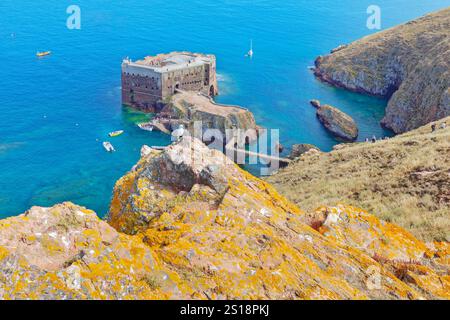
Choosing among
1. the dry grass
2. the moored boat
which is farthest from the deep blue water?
the dry grass

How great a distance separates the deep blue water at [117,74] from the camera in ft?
234

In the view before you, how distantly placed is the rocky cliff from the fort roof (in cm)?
7869

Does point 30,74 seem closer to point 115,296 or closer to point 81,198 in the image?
point 81,198

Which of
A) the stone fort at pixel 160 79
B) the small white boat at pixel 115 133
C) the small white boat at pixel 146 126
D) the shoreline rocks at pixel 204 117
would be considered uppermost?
the stone fort at pixel 160 79

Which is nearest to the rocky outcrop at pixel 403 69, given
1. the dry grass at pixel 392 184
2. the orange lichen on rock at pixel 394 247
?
the dry grass at pixel 392 184

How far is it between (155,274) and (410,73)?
102 m

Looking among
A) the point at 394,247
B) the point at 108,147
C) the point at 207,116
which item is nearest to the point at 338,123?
the point at 207,116

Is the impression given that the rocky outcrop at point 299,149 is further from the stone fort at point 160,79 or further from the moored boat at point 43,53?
the moored boat at point 43,53

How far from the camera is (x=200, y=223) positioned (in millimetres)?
12133

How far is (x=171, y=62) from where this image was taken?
95750mm

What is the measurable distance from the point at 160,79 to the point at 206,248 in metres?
82.0

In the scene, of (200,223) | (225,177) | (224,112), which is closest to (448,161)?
(225,177)

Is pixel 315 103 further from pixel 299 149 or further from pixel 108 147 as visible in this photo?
pixel 108 147

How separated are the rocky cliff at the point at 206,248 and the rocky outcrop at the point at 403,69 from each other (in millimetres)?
71050
